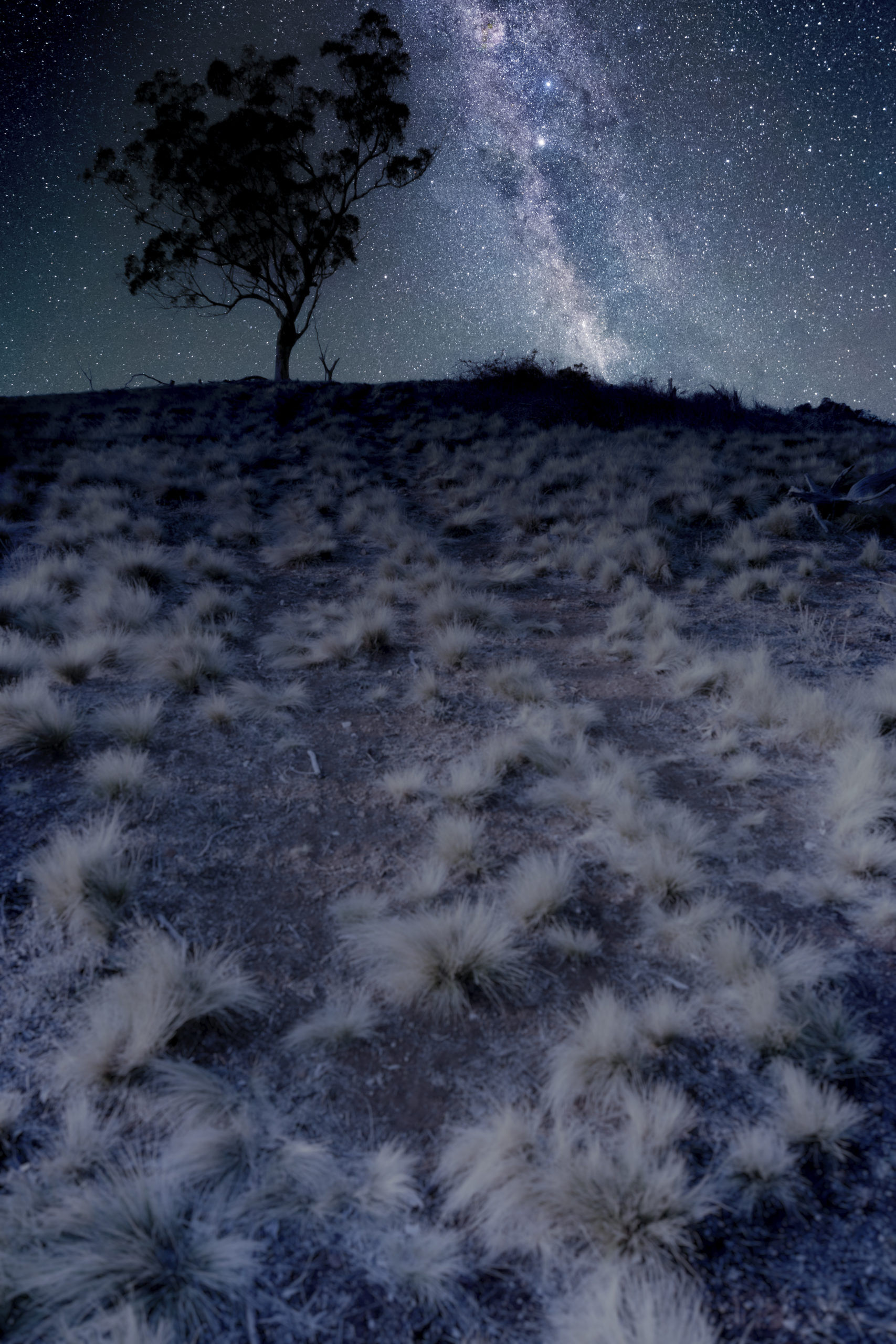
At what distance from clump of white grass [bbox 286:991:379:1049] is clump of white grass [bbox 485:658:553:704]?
→ 131 inches

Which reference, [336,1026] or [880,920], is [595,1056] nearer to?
[336,1026]

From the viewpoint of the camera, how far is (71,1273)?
1896 millimetres

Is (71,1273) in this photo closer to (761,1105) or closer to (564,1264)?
(564,1264)

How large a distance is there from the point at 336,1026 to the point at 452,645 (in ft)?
14.1

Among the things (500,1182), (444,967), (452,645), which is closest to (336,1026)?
(444,967)

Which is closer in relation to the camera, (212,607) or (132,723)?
(132,723)

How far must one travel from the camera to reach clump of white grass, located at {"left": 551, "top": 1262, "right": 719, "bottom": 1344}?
5.89ft

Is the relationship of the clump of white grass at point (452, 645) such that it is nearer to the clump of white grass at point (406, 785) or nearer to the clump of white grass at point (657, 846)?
the clump of white grass at point (406, 785)

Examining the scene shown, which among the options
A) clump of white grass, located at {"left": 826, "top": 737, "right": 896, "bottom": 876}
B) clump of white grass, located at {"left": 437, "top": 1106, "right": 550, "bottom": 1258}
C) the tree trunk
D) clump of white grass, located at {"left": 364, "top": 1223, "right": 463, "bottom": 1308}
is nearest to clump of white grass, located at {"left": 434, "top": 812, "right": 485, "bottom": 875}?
clump of white grass, located at {"left": 437, "top": 1106, "right": 550, "bottom": 1258}

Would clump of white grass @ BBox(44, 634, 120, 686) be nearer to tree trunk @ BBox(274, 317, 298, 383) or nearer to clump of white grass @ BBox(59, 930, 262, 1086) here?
clump of white grass @ BBox(59, 930, 262, 1086)

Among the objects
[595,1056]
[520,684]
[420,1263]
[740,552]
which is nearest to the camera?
[420,1263]

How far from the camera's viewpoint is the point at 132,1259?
6.31 feet

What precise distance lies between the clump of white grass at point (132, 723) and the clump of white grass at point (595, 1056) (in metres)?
3.60

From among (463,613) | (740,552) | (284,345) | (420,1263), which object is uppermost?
(284,345)
